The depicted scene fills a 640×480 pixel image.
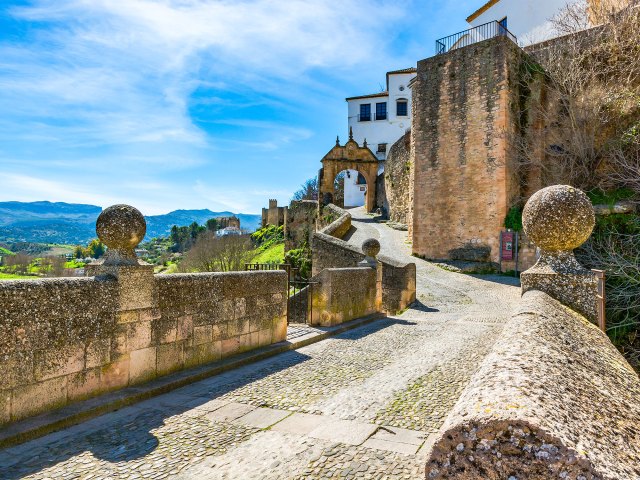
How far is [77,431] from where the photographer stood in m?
3.54

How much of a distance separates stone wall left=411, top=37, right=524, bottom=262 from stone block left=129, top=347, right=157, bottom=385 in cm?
1747

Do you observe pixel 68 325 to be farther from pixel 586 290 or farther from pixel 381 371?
pixel 586 290

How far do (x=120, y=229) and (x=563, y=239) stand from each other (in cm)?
419

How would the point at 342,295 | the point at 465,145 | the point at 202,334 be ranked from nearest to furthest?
the point at 202,334 < the point at 342,295 < the point at 465,145

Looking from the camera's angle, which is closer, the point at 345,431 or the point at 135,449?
the point at 135,449

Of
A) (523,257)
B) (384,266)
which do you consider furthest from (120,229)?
(523,257)

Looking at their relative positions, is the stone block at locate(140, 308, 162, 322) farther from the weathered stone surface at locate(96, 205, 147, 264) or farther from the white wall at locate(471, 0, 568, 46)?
the white wall at locate(471, 0, 568, 46)

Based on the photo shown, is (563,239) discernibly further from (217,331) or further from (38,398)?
(38,398)

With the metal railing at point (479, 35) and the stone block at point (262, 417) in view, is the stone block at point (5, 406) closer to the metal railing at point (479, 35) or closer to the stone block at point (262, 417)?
the stone block at point (262, 417)

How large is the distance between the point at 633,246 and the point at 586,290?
10.8 metres

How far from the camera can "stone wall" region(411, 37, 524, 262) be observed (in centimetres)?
1950

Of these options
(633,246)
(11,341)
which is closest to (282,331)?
(11,341)

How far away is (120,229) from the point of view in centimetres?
446

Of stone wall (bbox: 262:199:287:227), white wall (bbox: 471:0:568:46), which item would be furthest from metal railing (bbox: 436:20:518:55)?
stone wall (bbox: 262:199:287:227)
